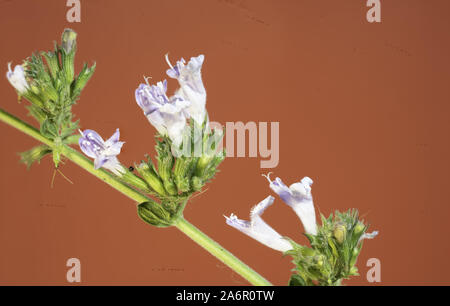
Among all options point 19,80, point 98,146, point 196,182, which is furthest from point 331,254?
point 19,80

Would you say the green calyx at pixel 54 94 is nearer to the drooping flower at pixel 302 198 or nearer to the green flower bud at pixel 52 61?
the green flower bud at pixel 52 61

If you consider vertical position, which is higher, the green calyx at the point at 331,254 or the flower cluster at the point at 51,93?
the flower cluster at the point at 51,93

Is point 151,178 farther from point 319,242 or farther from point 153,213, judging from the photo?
point 319,242

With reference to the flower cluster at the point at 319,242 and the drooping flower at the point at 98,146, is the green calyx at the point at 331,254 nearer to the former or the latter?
the flower cluster at the point at 319,242

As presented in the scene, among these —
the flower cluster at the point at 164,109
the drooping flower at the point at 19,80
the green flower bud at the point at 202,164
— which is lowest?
the green flower bud at the point at 202,164

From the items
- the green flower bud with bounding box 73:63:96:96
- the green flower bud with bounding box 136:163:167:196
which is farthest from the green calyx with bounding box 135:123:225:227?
the green flower bud with bounding box 73:63:96:96

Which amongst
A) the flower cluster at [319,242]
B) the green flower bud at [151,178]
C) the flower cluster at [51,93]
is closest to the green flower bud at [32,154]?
the flower cluster at [51,93]

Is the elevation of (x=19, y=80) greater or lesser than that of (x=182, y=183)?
greater
